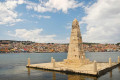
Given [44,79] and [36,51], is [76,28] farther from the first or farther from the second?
[36,51]

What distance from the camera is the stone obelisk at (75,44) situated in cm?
2747

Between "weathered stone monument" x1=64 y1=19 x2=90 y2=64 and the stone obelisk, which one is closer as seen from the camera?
"weathered stone monument" x1=64 y1=19 x2=90 y2=64

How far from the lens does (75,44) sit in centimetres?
2783

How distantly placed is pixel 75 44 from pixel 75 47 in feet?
2.08

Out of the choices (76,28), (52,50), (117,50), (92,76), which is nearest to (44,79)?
(92,76)

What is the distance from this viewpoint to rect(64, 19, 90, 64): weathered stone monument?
2734cm

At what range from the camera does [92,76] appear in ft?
67.5

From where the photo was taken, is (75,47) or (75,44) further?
(75,44)

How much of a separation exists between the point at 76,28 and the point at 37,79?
44.5ft

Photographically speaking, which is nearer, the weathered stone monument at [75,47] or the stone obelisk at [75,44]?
the weathered stone monument at [75,47]

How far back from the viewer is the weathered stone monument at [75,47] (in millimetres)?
27344

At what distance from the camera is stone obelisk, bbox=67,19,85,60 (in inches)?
1081

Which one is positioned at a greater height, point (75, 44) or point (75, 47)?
point (75, 44)

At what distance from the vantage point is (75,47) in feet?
90.9
